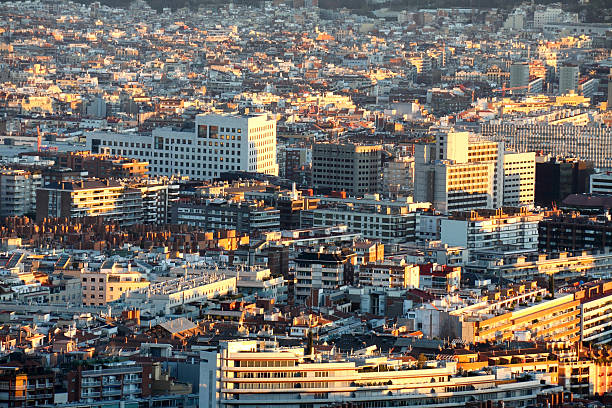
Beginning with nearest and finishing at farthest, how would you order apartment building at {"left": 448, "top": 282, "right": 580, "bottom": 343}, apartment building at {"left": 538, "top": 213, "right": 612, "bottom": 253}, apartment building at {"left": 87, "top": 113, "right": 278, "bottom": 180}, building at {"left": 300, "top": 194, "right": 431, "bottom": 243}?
1. apartment building at {"left": 448, "top": 282, "right": 580, "bottom": 343}
2. apartment building at {"left": 538, "top": 213, "right": 612, "bottom": 253}
3. building at {"left": 300, "top": 194, "right": 431, "bottom": 243}
4. apartment building at {"left": 87, "top": 113, "right": 278, "bottom": 180}

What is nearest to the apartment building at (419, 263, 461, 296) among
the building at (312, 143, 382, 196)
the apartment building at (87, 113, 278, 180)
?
the building at (312, 143, 382, 196)

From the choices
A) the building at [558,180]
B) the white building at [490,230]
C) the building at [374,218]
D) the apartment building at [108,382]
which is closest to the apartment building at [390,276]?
the white building at [490,230]

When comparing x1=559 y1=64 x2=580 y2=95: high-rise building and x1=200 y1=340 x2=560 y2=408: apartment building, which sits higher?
x1=200 y1=340 x2=560 y2=408: apartment building

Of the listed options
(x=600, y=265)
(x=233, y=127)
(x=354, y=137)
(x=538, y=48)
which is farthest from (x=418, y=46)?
(x=600, y=265)

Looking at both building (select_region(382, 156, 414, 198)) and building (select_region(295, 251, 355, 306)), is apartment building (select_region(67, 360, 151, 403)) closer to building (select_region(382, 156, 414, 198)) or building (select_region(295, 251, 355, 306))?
building (select_region(295, 251, 355, 306))

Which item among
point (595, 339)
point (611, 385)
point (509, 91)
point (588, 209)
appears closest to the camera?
point (611, 385)

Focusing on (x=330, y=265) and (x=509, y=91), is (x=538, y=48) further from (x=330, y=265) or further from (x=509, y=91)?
(x=330, y=265)

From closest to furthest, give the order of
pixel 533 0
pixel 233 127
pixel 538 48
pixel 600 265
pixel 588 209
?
pixel 600 265
pixel 588 209
pixel 233 127
pixel 538 48
pixel 533 0
